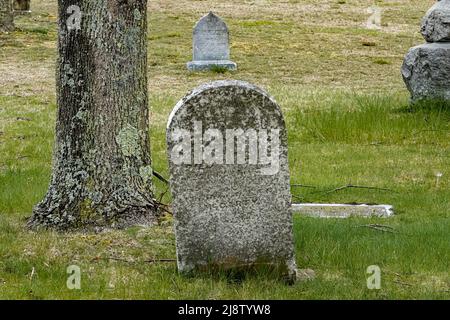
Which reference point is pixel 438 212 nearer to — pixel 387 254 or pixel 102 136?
pixel 387 254

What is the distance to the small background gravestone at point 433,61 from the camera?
1357 cm

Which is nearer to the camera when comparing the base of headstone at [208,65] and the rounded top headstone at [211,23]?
the rounded top headstone at [211,23]

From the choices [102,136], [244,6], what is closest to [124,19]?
[102,136]

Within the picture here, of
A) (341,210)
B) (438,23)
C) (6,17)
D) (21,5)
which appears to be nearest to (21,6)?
(21,5)

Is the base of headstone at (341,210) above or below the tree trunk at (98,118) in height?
below

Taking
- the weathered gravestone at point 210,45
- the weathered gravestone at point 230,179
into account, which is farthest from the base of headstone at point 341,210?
the weathered gravestone at point 210,45

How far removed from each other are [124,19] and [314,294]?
2831mm

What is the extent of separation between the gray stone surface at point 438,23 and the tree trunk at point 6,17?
601 inches

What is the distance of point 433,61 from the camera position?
13.7 meters

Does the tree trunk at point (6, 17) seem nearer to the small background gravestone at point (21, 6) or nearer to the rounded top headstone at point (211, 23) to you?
the small background gravestone at point (21, 6)

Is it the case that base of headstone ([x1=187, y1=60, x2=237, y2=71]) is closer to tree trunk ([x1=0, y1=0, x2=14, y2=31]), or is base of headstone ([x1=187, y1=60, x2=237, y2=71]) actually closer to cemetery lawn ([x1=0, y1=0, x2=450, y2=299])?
cemetery lawn ([x1=0, y1=0, x2=450, y2=299])

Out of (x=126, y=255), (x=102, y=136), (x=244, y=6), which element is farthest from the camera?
(x=244, y=6)

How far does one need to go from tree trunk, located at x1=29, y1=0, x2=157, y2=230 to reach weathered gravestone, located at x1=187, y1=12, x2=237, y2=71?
13150mm

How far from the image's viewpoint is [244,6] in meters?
35.8
